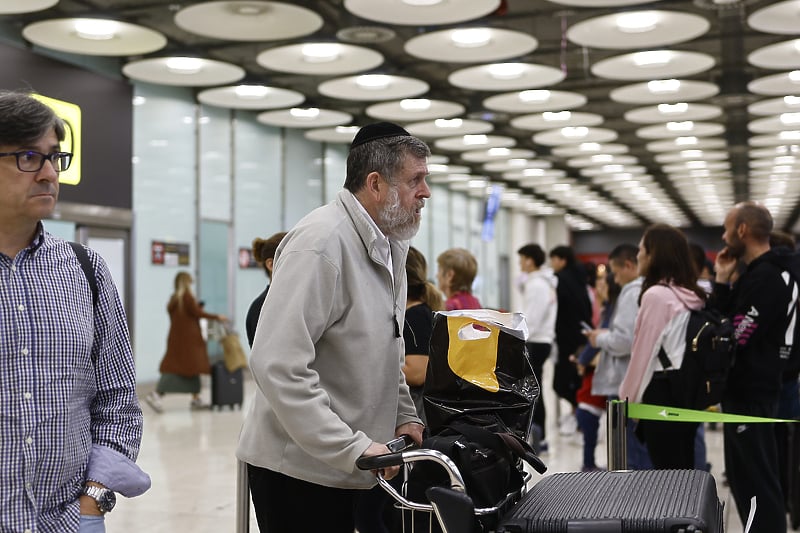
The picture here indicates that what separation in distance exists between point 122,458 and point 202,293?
13684 mm

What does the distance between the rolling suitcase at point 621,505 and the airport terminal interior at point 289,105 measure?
145 inches

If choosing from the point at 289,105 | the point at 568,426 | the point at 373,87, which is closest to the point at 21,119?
the point at 568,426

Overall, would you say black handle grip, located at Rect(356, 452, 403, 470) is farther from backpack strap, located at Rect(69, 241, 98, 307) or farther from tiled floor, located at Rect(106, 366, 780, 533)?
tiled floor, located at Rect(106, 366, 780, 533)

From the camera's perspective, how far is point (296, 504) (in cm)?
253

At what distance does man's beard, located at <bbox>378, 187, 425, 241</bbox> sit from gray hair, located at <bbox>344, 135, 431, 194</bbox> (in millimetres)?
54

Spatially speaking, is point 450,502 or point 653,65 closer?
point 450,502

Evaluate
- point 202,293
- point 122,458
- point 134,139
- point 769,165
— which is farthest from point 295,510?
point 769,165

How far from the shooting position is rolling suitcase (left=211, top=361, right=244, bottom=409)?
1168 cm

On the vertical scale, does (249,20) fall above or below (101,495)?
above

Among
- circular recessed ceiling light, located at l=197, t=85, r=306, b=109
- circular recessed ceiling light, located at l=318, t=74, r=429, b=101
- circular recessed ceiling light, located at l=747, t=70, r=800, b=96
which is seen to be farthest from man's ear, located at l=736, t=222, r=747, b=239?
circular recessed ceiling light, located at l=197, t=85, r=306, b=109

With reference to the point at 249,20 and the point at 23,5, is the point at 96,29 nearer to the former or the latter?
the point at 23,5

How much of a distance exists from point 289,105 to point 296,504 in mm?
13020

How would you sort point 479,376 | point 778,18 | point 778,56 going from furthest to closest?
point 778,56
point 778,18
point 479,376

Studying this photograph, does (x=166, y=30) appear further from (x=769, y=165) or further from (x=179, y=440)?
(x=769, y=165)
